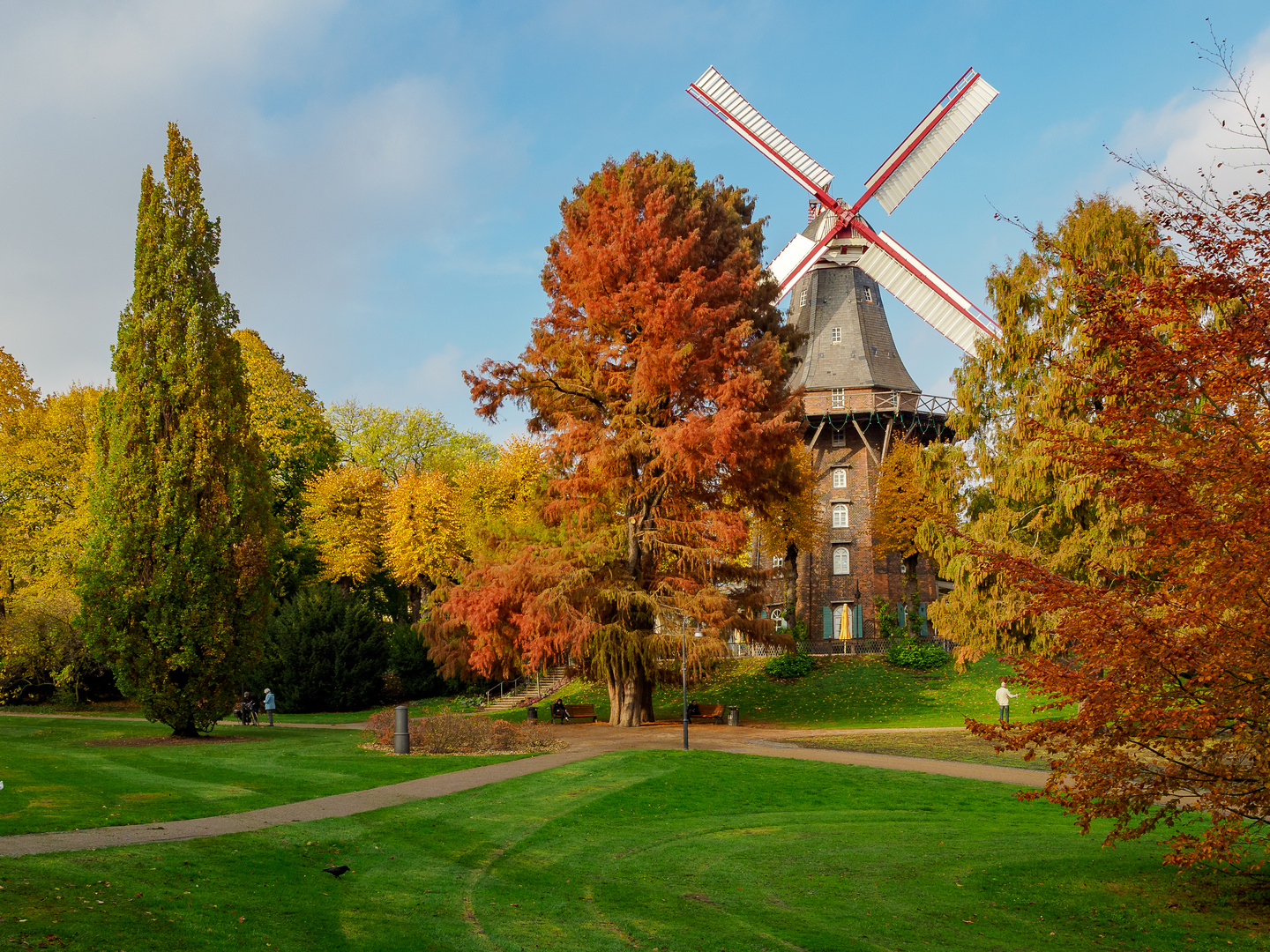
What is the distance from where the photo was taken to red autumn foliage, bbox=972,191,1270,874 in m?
8.33

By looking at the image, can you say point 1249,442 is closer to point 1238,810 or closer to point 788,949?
point 1238,810

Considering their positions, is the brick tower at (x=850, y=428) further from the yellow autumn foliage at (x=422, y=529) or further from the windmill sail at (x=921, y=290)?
the yellow autumn foliage at (x=422, y=529)

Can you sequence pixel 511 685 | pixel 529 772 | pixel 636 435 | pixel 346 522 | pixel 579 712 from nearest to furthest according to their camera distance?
pixel 529 772
pixel 636 435
pixel 579 712
pixel 511 685
pixel 346 522

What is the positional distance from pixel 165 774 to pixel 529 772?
6.95 meters

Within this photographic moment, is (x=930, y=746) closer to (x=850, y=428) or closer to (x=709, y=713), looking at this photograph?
(x=709, y=713)

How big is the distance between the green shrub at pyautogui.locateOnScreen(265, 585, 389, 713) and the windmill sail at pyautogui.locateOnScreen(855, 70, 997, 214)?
110 feet

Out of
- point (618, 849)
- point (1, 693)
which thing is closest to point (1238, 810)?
point (618, 849)

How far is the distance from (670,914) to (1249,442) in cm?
709

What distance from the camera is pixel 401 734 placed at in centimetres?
2333

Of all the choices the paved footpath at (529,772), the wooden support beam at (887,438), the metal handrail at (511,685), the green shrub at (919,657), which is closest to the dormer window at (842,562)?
Result: the wooden support beam at (887,438)

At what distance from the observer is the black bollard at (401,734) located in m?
23.2

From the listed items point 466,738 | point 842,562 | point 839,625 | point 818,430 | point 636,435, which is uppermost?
point 818,430

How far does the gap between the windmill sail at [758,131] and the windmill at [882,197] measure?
47mm

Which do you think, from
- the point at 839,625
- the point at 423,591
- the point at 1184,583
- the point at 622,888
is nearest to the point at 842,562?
the point at 839,625
